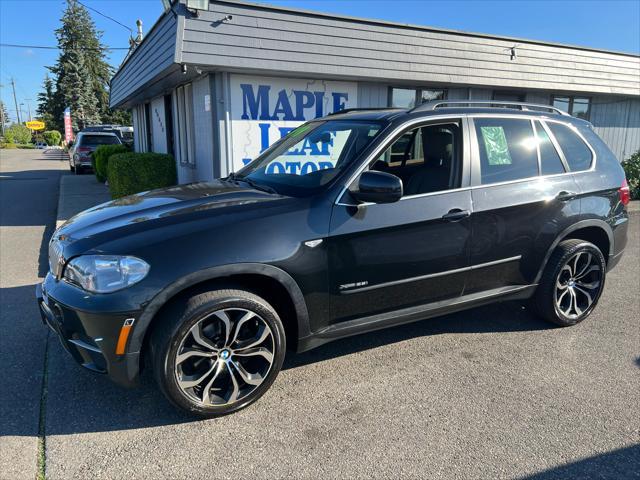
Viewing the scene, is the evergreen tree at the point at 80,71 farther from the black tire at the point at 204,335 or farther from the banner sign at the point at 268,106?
the black tire at the point at 204,335

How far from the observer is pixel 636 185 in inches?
473

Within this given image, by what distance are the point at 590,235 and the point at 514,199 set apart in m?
1.18

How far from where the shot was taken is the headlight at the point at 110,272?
2670 mm

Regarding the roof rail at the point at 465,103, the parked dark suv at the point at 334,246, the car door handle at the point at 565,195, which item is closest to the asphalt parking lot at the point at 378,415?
the parked dark suv at the point at 334,246

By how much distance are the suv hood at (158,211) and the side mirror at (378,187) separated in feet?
1.58

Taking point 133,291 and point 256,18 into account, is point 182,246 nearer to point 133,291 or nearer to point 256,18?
point 133,291

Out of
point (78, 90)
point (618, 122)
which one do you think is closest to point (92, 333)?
point (618, 122)

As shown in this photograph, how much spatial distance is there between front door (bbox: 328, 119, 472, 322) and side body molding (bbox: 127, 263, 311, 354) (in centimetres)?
27

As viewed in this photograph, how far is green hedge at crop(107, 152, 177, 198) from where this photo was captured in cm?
937

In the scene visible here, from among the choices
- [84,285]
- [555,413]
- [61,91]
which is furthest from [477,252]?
[61,91]

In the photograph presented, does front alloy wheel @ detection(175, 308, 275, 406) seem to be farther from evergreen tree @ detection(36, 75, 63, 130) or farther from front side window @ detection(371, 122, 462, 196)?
evergreen tree @ detection(36, 75, 63, 130)

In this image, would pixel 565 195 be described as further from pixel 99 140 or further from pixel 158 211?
pixel 99 140

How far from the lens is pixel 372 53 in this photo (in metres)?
8.22

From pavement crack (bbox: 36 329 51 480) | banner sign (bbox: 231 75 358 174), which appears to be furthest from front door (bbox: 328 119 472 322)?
banner sign (bbox: 231 75 358 174)
